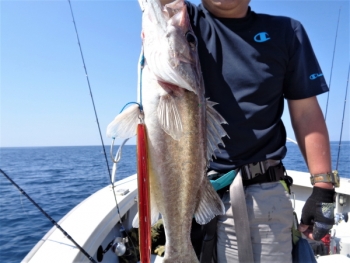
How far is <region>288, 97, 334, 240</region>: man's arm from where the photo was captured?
223cm

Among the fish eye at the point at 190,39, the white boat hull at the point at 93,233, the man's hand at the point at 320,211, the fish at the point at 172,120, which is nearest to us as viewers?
the fish at the point at 172,120

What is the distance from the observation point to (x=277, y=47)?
2.25 meters

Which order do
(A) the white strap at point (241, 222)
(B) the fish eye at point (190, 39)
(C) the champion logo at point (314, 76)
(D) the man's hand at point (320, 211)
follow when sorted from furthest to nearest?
1. (C) the champion logo at point (314, 76)
2. (D) the man's hand at point (320, 211)
3. (A) the white strap at point (241, 222)
4. (B) the fish eye at point (190, 39)

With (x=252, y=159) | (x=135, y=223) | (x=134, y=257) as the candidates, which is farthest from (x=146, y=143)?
(x=134, y=257)

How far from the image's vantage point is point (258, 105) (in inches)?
86.0

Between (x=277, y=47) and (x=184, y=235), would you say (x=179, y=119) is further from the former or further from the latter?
(x=277, y=47)

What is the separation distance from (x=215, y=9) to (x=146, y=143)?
1338 mm

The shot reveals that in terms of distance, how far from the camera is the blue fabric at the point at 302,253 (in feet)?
7.45

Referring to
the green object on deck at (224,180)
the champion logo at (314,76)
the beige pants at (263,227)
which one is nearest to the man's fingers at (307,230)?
the beige pants at (263,227)

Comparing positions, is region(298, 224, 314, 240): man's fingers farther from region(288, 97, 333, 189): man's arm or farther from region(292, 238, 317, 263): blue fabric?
region(288, 97, 333, 189): man's arm

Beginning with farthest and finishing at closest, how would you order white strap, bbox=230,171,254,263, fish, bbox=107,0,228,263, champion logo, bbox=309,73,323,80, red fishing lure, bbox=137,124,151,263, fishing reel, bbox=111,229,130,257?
fishing reel, bbox=111,229,130,257, champion logo, bbox=309,73,323,80, white strap, bbox=230,171,254,263, fish, bbox=107,0,228,263, red fishing lure, bbox=137,124,151,263

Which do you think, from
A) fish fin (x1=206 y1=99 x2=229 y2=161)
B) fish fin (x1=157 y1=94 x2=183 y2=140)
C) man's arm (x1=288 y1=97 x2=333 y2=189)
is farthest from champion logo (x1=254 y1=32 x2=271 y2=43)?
fish fin (x1=157 y1=94 x2=183 y2=140)

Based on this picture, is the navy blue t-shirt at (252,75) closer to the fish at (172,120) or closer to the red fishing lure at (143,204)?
the fish at (172,120)

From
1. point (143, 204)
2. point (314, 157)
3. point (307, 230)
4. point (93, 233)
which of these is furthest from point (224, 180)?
point (93, 233)
